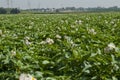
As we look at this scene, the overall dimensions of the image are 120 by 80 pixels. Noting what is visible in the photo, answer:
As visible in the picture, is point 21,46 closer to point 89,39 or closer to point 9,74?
point 89,39

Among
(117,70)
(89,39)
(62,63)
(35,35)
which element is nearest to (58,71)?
(62,63)

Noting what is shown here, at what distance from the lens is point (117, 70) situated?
294 centimetres

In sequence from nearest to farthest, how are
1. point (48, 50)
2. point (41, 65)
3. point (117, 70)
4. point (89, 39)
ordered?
point (117, 70) → point (41, 65) → point (48, 50) → point (89, 39)

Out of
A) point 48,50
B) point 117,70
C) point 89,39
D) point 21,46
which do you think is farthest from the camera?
point 89,39

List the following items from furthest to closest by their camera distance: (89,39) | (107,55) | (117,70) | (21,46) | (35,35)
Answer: (35,35) → (89,39) → (21,46) → (107,55) → (117,70)

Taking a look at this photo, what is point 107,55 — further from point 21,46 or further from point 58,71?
point 21,46

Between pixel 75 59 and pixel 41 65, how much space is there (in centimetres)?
39

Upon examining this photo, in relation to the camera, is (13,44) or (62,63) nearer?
(62,63)

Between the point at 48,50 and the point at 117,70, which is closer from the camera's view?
the point at 117,70

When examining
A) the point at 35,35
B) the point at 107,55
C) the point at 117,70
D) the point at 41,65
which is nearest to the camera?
the point at 117,70

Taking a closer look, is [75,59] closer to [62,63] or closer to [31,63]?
[62,63]

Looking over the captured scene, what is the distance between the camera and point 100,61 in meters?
3.04

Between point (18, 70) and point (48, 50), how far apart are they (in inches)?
38.9

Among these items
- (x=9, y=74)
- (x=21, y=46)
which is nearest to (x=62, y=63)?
(x=9, y=74)
